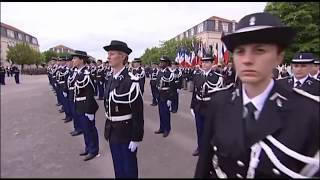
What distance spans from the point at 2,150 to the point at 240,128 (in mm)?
1355

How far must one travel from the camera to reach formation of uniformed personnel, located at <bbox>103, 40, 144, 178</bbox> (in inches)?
171

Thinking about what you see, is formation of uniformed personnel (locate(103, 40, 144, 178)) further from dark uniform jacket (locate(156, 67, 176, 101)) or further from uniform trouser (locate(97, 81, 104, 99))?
uniform trouser (locate(97, 81, 104, 99))

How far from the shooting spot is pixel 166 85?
10.4 m

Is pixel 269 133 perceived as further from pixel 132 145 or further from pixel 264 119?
pixel 132 145

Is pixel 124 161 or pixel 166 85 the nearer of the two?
pixel 124 161

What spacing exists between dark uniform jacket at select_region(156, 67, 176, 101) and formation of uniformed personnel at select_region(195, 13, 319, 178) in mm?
7777

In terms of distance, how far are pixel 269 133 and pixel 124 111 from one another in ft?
9.71

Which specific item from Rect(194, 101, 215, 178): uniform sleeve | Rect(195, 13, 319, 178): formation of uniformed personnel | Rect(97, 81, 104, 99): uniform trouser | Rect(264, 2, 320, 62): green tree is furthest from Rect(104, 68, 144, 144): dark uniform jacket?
Rect(264, 2, 320, 62): green tree

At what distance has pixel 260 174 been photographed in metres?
1.73

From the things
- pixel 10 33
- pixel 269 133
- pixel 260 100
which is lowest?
pixel 269 133

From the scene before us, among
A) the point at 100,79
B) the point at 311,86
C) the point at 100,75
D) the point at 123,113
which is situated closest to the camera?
the point at 123,113

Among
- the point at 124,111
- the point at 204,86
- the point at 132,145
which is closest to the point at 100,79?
the point at 204,86

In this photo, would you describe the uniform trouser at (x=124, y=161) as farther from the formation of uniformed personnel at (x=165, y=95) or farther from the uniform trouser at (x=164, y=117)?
the uniform trouser at (x=164, y=117)

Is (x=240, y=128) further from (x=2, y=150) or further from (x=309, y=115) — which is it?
(x=2, y=150)
